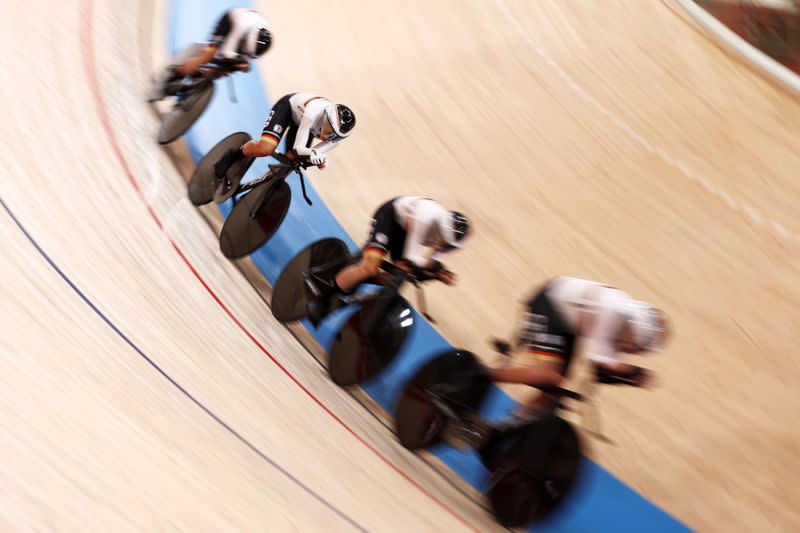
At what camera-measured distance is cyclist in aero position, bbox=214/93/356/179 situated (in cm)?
287

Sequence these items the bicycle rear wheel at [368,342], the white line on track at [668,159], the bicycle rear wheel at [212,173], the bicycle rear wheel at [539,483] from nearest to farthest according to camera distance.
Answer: the bicycle rear wheel at [539,483] < the bicycle rear wheel at [368,342] < the bicycle rear wheel at [212,173] < the white line on track at [668,159]

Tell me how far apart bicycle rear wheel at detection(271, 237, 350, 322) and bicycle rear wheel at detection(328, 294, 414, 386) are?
251 mm

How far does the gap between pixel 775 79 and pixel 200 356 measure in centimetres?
321

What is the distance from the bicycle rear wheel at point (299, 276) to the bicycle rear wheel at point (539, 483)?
99cm

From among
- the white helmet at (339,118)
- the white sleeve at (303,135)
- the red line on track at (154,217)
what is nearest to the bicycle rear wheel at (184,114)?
the red line on track at (154,217)

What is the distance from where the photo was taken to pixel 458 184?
3.80 m

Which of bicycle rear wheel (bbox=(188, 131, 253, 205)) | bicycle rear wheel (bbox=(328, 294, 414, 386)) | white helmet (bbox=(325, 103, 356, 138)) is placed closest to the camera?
bicycle rear wheel (bbox=(328, 294, 414, 386))

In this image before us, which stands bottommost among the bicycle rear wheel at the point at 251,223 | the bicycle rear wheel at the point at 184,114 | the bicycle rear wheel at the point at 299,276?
the bicycle rear wheel at the point at 299,276

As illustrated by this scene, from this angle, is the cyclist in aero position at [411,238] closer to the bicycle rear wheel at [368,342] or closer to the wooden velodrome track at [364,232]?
the bicycle rear wheel at [368,342]

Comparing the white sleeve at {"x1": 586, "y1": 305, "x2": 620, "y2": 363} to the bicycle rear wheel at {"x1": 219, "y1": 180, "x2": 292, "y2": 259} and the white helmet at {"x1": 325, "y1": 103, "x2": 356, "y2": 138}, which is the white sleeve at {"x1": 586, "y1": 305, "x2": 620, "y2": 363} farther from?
the bicycle rear wheel at {"x1": 219, "y1": 180, "x2": 292, "y2": 259}

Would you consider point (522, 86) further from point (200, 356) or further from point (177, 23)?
point (200, 356)

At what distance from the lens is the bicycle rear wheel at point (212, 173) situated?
331 cm

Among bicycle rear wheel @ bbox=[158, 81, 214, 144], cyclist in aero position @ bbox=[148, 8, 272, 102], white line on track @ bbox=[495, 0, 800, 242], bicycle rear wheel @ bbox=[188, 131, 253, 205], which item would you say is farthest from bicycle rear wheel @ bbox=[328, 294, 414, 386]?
white line on track @ bbox=[495, 0, 800, 242]

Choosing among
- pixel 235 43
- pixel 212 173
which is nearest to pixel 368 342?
pixel 212 173
